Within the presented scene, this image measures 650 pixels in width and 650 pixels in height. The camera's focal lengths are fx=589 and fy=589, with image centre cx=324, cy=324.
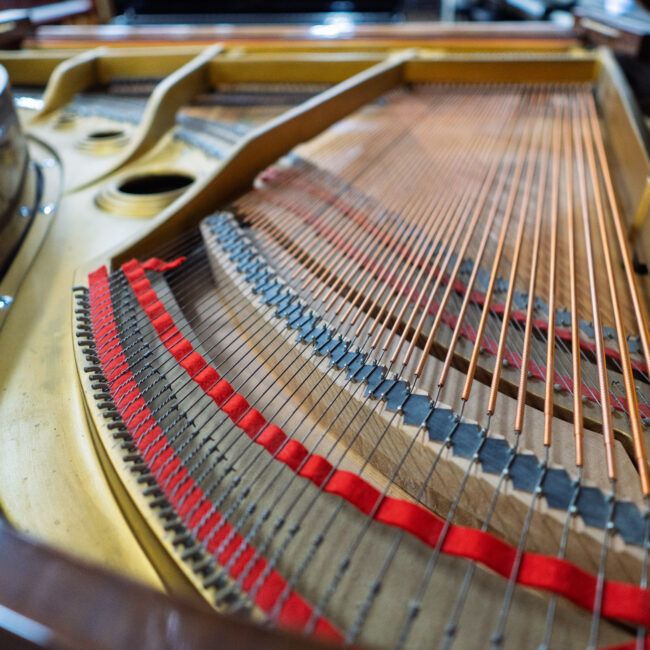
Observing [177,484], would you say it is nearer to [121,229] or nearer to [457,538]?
[457,538]

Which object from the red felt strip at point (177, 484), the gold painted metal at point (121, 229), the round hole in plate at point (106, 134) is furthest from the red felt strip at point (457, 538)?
the round hole in plate at point (106, 134)

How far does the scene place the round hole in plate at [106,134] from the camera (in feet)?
9.39

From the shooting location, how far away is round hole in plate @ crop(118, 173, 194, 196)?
2520mm

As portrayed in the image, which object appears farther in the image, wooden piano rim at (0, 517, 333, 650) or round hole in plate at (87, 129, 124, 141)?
round hole in plate at (87, 129, 124, 141)

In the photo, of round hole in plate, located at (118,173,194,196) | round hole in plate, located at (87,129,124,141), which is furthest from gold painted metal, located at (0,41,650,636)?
round hole in plate, located at (87,129,124,141)

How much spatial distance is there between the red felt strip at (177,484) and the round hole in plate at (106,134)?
63.6 inches

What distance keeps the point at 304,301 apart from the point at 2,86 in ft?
4.51

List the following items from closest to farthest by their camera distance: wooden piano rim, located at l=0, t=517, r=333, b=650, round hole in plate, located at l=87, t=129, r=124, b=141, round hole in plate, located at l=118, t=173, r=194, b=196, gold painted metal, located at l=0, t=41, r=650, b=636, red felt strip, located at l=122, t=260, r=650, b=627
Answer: wooden piano rim, located at l=0, t=517, r=333, b=650 → red felt strip, located at l=122, t=260, r=650, b=627 → gold painted metal, located at l=0, t=41, r=650, b=636 → round hole in plate, located at l=118, t=173, r=194, b=196 → round hole in plate, located at l=87, t=129, r=124, b=141

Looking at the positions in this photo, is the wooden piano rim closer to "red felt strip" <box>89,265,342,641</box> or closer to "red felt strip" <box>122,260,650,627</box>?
"red felt strip" <box>89,265,342,641</box>

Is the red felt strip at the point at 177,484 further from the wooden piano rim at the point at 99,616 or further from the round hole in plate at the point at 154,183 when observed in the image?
the round hole in plate at the point at 154,183

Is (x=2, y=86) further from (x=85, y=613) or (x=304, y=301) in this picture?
(x=85, y=613)

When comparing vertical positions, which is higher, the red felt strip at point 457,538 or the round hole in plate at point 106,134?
the round hole in plate at point 106,134

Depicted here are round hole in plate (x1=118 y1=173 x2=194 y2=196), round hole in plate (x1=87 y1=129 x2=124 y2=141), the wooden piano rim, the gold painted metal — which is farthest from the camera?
round hole in plate (x1=87 y1=129 x2=124 y2=141)

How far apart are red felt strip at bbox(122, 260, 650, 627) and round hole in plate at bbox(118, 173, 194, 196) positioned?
5.15 feet
